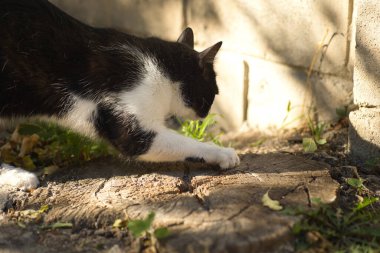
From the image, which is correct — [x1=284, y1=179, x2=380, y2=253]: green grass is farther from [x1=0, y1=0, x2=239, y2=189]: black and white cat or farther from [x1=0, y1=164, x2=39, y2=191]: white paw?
[x1=0, y1=164, x2=39, y2=191]: white paw

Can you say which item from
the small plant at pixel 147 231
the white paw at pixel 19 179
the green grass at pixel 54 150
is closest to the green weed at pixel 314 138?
the green grass at pixel 54 150

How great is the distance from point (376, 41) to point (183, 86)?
43.2 inches

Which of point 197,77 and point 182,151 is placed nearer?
point 182,151

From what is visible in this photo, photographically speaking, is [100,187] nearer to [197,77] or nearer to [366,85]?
[197,77]

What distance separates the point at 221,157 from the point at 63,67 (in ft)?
3.26

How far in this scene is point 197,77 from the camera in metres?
3.10

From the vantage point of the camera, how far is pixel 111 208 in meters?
2.50

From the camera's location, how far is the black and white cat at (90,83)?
9.39ft

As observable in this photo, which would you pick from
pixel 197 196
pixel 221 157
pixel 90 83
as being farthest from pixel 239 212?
pixel 90 83

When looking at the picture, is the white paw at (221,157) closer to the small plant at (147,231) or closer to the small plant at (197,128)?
the small plant at (197,128)

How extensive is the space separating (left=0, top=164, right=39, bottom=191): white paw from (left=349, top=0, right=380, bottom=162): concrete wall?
6.07ft

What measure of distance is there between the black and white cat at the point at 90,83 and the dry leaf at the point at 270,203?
50 centimetres

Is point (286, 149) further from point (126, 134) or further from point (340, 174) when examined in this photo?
point (126, 134)

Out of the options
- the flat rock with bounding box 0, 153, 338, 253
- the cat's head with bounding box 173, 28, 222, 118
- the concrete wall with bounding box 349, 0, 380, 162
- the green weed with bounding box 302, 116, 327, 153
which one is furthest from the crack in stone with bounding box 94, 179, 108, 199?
the concrete wall with bounding box 349, 0, 380, 162
